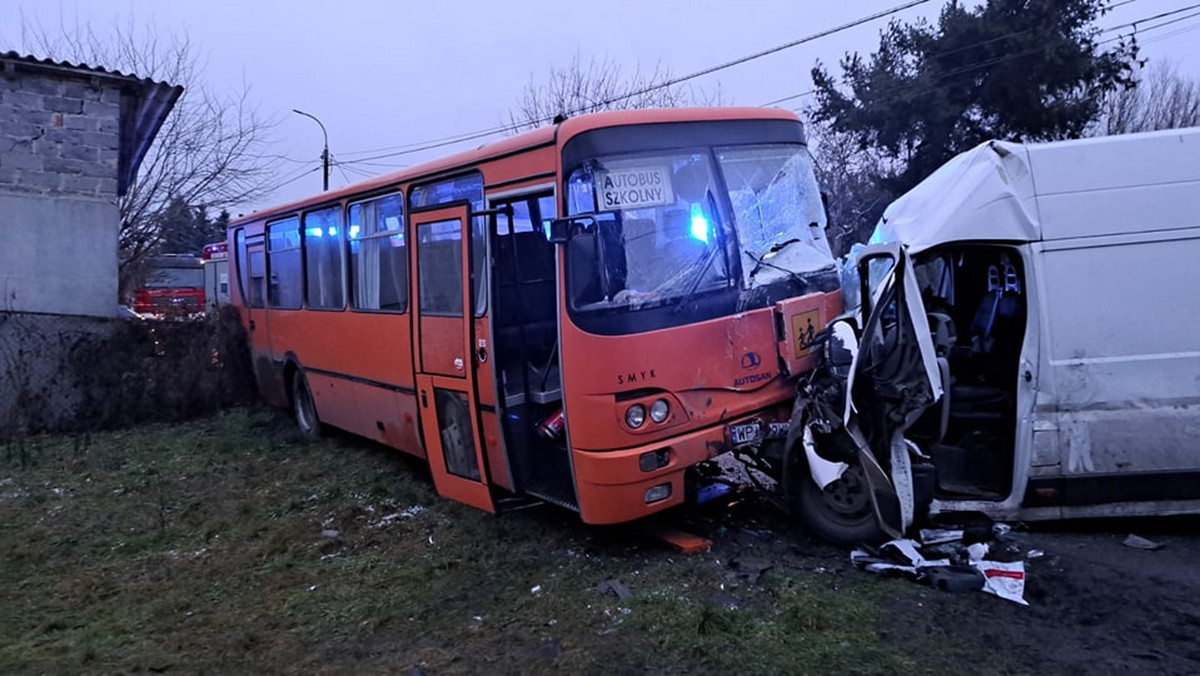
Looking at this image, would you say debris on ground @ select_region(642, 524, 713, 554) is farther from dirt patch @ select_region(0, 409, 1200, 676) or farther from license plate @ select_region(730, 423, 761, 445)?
license plate @ select_region(730, 423, 761, 445)

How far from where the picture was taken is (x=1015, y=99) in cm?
2155

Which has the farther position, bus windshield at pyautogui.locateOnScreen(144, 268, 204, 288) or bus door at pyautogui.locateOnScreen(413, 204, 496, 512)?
bus windshield at pyautogui.locateOnScreen(144, 268, 204, 288)

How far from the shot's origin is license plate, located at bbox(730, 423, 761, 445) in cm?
604

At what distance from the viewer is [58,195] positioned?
12281mm

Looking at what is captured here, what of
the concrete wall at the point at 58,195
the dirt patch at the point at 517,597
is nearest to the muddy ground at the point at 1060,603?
the dirt patch at the point at 517,597

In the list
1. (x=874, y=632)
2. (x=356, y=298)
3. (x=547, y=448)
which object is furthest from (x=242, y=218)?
(x=874, y=632)

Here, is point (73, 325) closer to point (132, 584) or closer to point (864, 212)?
point (132, 584)

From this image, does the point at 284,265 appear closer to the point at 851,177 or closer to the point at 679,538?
the point at 679,538

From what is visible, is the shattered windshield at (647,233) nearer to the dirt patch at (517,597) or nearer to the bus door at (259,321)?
the dirt patch at (517,597)

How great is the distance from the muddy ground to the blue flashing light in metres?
2.09

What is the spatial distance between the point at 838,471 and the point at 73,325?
10.8 m

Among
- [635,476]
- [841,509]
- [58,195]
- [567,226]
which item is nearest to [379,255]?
[567,226]

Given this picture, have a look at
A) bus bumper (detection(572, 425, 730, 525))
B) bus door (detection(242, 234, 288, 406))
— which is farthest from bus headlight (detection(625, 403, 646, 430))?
bus door (detection(242, 234, 288, 406))

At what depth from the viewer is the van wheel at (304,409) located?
36.1ft
